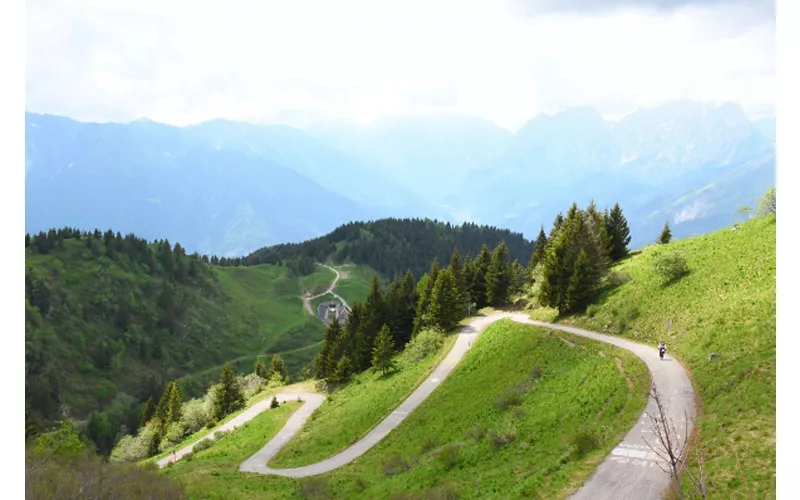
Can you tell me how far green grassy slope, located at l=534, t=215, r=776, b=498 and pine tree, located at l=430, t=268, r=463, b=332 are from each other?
11639 mm

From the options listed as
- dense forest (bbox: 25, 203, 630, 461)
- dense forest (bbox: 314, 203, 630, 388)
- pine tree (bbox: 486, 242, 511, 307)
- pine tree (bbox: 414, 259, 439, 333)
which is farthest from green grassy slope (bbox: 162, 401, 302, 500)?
pine tree (bbox: 486, 242, 511, 307)

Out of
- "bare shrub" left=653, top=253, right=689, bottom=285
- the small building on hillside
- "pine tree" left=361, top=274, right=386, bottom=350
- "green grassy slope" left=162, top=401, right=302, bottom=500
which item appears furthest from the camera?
the small building on hillside

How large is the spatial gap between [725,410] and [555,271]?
94.2 feet

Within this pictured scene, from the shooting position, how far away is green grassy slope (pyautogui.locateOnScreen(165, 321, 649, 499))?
22734 mm

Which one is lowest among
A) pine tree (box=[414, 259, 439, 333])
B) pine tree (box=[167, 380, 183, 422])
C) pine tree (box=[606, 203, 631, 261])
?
→ pine tree (box=[167, 380, 183, 422])

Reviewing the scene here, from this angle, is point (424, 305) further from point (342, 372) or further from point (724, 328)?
point (724, 328)

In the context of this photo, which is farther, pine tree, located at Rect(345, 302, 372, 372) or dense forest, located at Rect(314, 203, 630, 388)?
pine tree, located at Rect(345, 302, 372, 372)

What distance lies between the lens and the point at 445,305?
61844mm

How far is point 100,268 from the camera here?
481 ft

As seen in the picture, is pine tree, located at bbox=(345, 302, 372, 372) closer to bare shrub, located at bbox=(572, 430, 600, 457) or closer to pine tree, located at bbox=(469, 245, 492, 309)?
pine tree, located at bbox=(469, 245, 492, 309)

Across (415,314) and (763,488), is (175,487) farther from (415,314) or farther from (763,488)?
(415,314)

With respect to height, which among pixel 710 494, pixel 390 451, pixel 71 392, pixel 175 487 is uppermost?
pixel 710 494

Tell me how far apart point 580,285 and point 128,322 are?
133858mm
